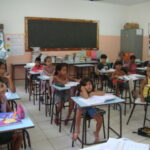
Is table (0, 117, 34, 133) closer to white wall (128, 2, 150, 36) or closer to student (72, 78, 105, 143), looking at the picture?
student (72, 78, 105, 143)

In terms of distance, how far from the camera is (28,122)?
1.78m

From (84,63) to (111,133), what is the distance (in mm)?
4431

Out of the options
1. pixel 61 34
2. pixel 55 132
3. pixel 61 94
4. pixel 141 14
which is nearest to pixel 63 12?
pixel 61 34

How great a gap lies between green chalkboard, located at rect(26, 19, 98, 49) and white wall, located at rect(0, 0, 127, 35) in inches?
9.2

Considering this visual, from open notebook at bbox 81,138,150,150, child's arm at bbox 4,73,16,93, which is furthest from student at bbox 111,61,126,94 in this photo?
open notebook at bbox 81,138,150,150

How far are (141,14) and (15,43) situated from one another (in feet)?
15.7

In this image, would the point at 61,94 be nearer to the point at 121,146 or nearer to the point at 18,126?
the point at 18,126

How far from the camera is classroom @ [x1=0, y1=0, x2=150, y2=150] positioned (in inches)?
128

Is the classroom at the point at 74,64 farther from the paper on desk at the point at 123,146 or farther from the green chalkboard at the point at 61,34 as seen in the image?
the paper on desk at the point at 123,146

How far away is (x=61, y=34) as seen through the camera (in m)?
7.49

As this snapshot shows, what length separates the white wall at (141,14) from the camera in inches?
306

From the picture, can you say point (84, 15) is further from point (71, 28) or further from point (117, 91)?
point (117, 91)

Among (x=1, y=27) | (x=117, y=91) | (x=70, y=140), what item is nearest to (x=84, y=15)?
(x=1, y=27)

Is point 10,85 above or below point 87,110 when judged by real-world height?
above
